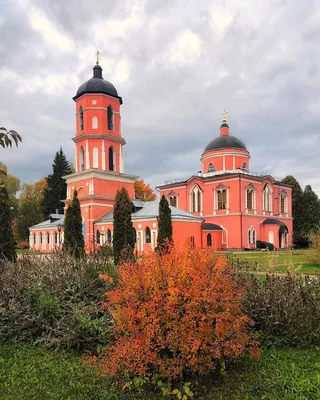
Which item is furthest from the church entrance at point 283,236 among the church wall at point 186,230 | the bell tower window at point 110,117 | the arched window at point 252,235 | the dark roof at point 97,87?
the dark roof at point 97,87

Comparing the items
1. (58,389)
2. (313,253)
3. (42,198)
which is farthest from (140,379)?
(42,198)

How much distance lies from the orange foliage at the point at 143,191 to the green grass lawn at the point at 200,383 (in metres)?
49.3

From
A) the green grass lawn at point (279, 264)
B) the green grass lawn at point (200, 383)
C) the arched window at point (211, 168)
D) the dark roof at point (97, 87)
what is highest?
the dark roof at point (97, 87)

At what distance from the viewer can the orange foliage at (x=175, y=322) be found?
4094mm

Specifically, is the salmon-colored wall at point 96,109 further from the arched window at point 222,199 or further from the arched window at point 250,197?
the arched window at point 250,197

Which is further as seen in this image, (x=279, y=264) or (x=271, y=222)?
(x=271, y=222)

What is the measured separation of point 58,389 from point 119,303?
132cm

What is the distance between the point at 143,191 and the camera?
55562mm

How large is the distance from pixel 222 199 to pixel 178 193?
17.9 ft

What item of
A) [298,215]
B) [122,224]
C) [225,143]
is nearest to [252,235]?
[225,143]

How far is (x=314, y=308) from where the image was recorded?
6.02 m

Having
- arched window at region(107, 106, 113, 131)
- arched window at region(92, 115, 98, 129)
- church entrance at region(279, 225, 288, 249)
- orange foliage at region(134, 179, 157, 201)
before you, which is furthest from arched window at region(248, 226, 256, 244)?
orange foliage at region(134, 179, 157, 201)

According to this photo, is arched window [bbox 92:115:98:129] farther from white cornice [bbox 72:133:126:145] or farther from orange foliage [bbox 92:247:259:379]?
orange foliage [bbox 92:247:259:379]

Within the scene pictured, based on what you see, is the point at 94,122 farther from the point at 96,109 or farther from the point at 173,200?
the point at 173,200
